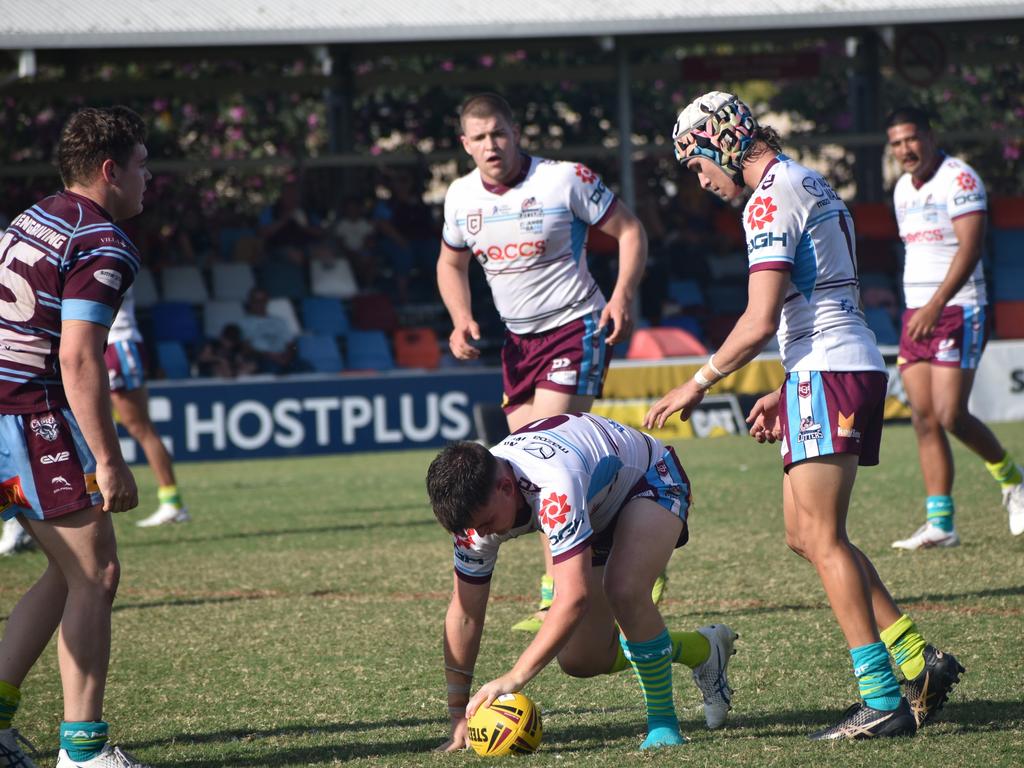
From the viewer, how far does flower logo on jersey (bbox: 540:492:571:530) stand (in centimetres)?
407

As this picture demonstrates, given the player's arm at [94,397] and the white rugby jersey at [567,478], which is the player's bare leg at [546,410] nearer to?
the white rugby jersey at [567,478]

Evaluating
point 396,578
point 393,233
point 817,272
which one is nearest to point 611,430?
point 817,272

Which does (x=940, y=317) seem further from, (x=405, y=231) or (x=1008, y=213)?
(x=1008, y=213)

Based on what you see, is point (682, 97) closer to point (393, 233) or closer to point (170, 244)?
point (393, 233)

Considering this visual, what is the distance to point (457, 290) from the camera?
7.13 m

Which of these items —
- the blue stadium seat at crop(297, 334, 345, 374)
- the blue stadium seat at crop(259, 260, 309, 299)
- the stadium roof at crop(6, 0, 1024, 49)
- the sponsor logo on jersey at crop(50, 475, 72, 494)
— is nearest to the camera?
the sponsor logo on jersey at crop(50, 475, 72, 494)

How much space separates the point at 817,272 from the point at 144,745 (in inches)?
106

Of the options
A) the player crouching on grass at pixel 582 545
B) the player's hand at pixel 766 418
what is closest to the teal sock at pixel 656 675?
the player crouching on grass at pixel 582 545

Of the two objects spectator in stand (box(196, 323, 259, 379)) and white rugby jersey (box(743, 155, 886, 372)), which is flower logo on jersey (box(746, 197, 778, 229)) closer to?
white rugby jersey (box(743, 155, 886, 372))

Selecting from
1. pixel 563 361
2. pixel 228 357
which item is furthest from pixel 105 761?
pixel 228 357

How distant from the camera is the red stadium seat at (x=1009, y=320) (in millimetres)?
18797

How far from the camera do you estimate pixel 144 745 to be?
4.73m

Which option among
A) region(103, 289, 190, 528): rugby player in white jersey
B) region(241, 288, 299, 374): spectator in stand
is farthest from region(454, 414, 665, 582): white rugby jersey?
region(241, 288, 299, 374): spectator in stand

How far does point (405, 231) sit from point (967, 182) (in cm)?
1280
